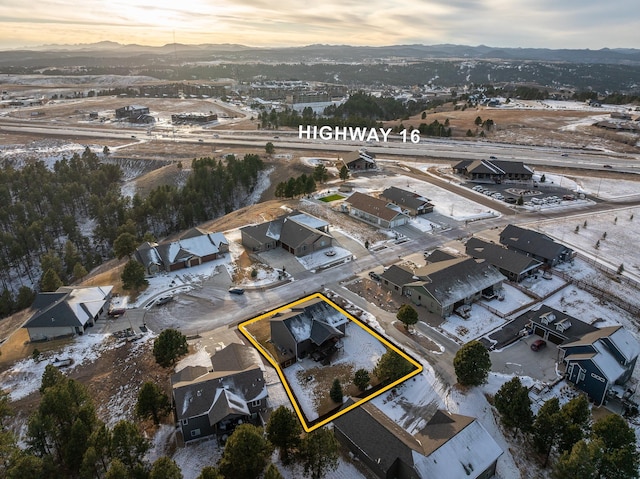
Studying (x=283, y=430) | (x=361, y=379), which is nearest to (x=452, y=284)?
(x=361, y=379)

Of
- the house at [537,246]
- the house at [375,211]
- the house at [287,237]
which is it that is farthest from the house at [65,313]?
the house at [537,246]

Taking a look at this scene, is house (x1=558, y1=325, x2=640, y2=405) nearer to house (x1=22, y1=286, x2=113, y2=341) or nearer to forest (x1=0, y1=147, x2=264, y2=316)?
house (x1=22, y1=286, x2=113, y2=341)

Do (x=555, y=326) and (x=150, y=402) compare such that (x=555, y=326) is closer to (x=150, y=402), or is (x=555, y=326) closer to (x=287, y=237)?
(x=287, y=237)

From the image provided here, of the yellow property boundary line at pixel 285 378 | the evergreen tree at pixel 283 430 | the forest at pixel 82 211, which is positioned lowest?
the forest at pixel 82 211

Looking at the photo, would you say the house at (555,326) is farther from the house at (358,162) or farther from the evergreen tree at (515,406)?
the house at (358,162)

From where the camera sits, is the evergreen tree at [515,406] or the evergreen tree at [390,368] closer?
the evergreen tree at [515,406]

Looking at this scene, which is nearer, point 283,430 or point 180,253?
point 283,430
